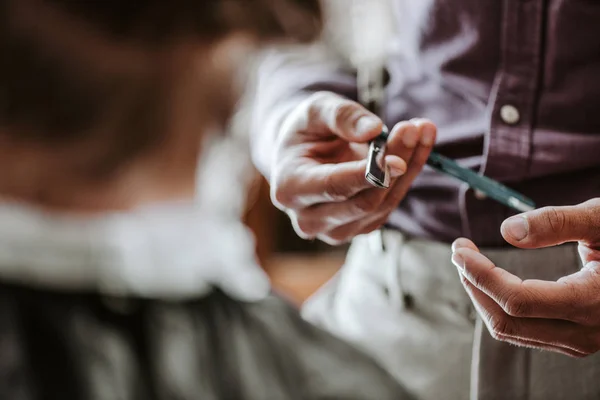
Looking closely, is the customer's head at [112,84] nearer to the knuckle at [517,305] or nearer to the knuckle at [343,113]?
the knuckle at [343,113]

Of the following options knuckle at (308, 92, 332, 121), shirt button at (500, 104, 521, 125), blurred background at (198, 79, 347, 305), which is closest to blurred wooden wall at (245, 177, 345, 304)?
blurred background at (198, 79, 347, 305)

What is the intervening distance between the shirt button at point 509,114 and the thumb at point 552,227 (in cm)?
12

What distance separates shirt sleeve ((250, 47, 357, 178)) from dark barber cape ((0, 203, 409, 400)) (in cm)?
10

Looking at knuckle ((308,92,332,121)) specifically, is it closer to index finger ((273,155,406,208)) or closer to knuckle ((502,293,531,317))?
index finger ((273,155,406,208))

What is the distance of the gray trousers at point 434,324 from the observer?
427 millimetres

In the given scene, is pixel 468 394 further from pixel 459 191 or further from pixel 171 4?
pixel 171 4

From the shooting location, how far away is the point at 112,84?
367 mm

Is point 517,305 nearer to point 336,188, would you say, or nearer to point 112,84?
point 336,188

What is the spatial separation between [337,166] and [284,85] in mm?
197

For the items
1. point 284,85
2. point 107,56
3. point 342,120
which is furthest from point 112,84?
point 284,85

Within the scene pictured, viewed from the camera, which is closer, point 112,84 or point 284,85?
point 112,84

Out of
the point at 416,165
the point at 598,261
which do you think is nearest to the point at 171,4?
the point at 416,165

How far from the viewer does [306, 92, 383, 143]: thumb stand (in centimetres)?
42

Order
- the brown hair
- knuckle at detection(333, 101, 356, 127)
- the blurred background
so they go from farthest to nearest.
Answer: the blurred background → knuckle at detection(333, 101, 356, 127) → the brown hair
